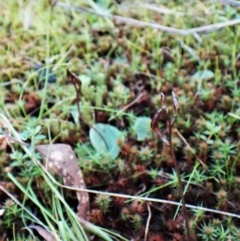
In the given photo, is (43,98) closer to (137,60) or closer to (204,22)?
(137,60)

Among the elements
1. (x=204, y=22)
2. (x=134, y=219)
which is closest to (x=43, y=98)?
(x=134, y=219)

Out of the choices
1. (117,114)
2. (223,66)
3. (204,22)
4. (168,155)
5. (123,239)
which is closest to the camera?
(123,239)

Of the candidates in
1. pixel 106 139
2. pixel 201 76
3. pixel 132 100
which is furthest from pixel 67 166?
pixel 201 76

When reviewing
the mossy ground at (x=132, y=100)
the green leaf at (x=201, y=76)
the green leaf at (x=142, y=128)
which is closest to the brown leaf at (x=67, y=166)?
the mossy ground at (x=132, y=100)

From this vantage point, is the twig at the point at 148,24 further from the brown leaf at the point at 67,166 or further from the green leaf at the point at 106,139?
the brown leaf at the point at 67,166

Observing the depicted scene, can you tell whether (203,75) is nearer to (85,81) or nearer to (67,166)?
(85,81)
